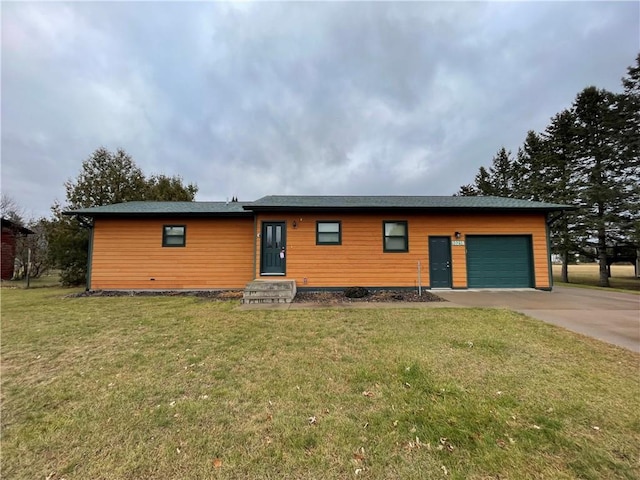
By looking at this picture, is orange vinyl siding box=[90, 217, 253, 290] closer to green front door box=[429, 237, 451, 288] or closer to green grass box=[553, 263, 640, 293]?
green front door box=[429, 237, 451, 288]

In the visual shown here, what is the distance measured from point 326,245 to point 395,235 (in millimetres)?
2683

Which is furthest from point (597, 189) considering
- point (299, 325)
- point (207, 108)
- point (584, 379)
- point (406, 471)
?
point (207, 108)

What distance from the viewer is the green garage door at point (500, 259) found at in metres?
10.2

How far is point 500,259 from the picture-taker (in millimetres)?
10305

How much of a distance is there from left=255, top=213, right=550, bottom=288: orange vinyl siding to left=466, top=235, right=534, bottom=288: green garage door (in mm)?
213

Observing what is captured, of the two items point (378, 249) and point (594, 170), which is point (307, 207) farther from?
point (594, 170)

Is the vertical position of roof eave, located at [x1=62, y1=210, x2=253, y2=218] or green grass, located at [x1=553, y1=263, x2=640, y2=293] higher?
roof eave, located at [x1=62, y1=210, x2=253, y2=218]

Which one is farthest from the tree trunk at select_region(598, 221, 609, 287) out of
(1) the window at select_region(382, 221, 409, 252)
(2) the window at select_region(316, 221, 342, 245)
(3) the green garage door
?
(2) the window at select_region(316, 221, 342, 245)

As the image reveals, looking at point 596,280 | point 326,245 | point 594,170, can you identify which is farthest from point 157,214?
point 596,280

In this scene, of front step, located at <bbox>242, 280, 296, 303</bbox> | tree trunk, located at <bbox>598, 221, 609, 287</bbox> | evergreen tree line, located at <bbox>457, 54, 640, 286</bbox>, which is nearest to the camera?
front step, located at <bbox>242, 280, 296, 303</bbox>

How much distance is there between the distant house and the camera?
1753cm

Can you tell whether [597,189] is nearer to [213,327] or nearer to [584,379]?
[584,379]

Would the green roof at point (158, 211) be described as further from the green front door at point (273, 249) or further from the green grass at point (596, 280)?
the green grass at point (596, 280)

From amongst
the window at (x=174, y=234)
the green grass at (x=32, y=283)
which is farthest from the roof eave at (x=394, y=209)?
the green grass at (x=32, y=283)
